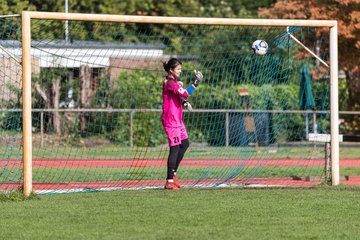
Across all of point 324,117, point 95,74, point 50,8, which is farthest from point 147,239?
point 50,8

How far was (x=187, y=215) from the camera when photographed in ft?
34.7

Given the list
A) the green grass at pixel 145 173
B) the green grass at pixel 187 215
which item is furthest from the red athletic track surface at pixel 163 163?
the green grass at pixel 187 215

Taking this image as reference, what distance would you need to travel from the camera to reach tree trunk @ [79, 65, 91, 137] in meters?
26.4

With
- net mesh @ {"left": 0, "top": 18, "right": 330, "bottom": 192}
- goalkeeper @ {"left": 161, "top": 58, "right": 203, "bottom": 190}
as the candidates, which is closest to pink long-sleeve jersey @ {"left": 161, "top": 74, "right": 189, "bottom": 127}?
goalkeeper @ {"left": 161, "top": 58, "right": 203, "bottom": 190}

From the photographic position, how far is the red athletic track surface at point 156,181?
14.5 metres

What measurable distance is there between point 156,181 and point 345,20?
13.4 m

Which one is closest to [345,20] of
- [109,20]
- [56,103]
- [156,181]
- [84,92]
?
[84,92]

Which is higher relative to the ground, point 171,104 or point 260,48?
point 260,48

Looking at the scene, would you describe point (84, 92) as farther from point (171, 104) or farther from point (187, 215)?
point (187, 215)

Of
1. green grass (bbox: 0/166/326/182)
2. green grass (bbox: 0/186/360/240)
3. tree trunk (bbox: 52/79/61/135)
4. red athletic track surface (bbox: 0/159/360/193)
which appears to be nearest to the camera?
green grass (bbox: 0/186/360/240)

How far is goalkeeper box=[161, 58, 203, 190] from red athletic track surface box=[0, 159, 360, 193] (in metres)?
0.83

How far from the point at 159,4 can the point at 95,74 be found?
57.2 ft

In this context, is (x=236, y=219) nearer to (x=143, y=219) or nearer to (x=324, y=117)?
(x=143, y=219)

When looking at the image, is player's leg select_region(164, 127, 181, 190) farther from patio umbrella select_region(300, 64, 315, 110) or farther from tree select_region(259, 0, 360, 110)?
tree select_region(259, 0, 360, 110)
